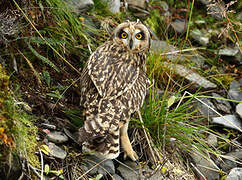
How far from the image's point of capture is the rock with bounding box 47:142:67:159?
3.05m

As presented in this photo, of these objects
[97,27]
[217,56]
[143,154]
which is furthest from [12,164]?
[217,56]

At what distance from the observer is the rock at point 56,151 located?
305 centimetres

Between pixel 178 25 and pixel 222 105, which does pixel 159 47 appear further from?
pixel 222 105

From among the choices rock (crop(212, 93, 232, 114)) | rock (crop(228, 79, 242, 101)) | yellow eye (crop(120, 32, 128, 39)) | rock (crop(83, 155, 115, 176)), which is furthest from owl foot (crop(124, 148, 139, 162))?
rock (crop(228, 79, 242, 101))

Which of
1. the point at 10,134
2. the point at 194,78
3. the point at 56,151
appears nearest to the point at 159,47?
the point at 194,78

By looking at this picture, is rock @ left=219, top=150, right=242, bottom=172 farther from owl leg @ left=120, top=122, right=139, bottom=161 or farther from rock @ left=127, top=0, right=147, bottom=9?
rock @ left=127, top=0, right=147, bottom=9

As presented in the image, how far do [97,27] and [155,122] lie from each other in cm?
199

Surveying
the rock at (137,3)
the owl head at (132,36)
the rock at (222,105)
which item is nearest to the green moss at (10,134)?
the owl head at (132,36)

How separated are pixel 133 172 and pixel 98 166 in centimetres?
46

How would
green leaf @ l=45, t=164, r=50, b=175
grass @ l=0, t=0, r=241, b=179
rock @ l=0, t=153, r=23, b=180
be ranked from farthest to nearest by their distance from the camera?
grass @ l=0, t=0, r=241, b=179 → green leaf @ l=45, t=164, r=50, b=175 → rock @ l=0, t=153, r=23, b=180

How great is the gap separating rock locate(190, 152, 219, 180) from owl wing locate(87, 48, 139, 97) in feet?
4.51

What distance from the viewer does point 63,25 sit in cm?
420

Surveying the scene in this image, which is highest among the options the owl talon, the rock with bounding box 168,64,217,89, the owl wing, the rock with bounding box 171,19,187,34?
the owl wing

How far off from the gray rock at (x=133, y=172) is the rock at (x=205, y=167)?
69 cm
